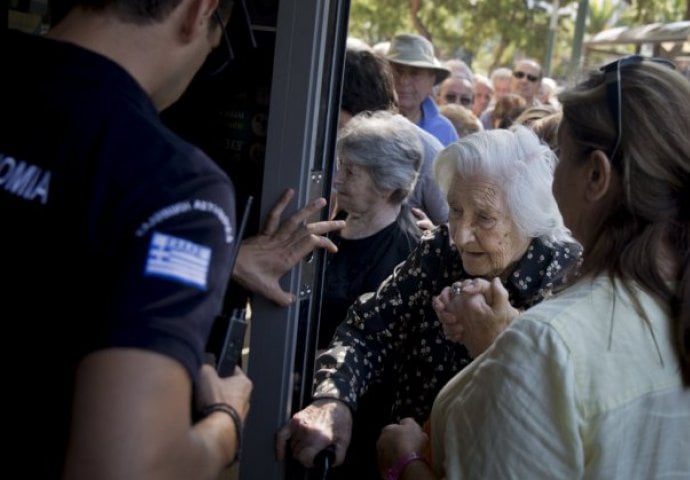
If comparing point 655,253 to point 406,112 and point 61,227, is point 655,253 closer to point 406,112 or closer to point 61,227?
point 61,227

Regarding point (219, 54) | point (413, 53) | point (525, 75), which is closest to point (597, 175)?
point (219, 54)

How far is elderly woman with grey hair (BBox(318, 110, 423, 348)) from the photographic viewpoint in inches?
127

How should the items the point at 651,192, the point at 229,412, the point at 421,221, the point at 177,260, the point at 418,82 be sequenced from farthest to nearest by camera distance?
the point at 418,82 → the point at 421,221 → the point at 651,192 → the point at 229,412 → the point at 177,260

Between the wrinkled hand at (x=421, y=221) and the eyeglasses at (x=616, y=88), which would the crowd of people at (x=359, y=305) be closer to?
the eyeglasses at (x=616, y=88)

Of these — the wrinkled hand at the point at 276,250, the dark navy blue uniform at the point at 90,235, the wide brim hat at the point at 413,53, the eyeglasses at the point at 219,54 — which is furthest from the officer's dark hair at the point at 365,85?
the dark navy blue uniform at the point at 90,235

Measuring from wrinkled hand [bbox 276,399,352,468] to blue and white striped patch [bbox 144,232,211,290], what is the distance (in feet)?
3.70

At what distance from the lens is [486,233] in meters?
2.67

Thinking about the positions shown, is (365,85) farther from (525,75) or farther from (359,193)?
(525,75)

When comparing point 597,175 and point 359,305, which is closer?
point 597,175

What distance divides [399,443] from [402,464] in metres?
0.08

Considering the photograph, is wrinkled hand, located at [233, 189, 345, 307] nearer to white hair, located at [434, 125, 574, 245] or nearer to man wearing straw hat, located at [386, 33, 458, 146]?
white hair, located at [434, 125, 574, 245]

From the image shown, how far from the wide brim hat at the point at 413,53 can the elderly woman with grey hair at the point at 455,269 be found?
2.97 meters

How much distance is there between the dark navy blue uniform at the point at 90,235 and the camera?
1219 millimetres

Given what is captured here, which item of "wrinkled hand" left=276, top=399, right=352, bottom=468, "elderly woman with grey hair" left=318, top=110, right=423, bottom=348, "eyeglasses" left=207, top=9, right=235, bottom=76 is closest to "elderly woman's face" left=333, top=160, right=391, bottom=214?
"elderly woman with grey hair" left=318, top=110, right=423, bottom=348
